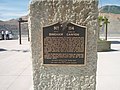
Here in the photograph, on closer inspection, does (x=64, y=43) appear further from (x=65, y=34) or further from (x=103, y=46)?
(x=103, y=46)


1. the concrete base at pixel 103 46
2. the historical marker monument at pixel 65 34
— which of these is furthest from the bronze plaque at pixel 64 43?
the concrete base at pixel 103 46

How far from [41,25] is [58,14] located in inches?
15.5

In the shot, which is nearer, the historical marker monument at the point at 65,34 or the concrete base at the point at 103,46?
the historical marker monument at the point at 65,34

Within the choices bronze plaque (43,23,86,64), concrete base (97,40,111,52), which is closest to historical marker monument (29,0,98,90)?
bronze plaque (43,23,86,64)

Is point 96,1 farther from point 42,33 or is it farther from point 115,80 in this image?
point 115,80

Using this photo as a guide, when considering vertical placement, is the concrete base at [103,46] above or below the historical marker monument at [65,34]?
below

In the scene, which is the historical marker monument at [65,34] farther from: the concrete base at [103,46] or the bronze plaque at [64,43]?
the concrete base at [103,46]

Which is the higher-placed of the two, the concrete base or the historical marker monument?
the historical marker monument

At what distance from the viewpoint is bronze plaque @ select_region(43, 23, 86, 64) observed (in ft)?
14.5

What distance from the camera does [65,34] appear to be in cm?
443

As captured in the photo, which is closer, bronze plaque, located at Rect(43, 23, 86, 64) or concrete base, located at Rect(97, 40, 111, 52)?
bronze plaque, located at Rect(43, 23, 86, 64)

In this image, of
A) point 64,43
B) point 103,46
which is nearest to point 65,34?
point 64,43

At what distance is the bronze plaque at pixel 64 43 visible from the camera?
4418 millimetres

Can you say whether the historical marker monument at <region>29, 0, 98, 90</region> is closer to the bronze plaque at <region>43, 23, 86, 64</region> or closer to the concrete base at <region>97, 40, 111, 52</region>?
the bronze plaque at <region>43, 23, 86, 64</region>
